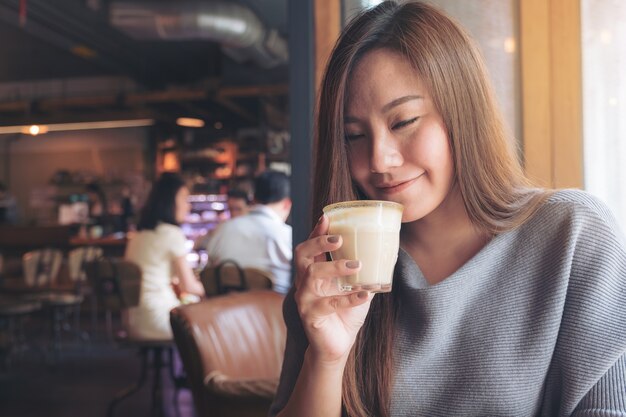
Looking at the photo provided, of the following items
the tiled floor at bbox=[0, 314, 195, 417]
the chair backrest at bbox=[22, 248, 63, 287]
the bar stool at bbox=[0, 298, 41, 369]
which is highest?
the chair backrest at bbox=[22, 248, 63, 287]

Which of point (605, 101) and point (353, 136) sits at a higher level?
point (605, 101)

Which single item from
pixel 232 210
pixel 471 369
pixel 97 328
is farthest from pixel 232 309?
pixel 97 328

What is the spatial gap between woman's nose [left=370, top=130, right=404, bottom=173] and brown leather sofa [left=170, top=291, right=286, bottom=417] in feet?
3.79

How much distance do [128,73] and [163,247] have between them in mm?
7700

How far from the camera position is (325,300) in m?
1.03

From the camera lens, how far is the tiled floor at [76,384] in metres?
4.60

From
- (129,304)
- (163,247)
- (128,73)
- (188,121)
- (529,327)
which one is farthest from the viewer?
(188,121)

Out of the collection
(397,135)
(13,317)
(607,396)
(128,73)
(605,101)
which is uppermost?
(128,73)

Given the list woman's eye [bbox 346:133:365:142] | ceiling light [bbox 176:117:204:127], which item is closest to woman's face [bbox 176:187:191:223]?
woman's eye [bbox 346:133:365:142]

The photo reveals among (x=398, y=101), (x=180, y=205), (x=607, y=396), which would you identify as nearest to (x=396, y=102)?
(x=398, y=101)

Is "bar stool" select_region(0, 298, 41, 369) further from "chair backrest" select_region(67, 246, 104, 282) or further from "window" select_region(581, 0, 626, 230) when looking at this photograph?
"window" select_region(581, 0, 626, 230)

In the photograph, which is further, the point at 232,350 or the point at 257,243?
the point at 257,243

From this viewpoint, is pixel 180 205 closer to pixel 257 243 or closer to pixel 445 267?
pixel 257 243

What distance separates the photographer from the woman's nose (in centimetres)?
111
